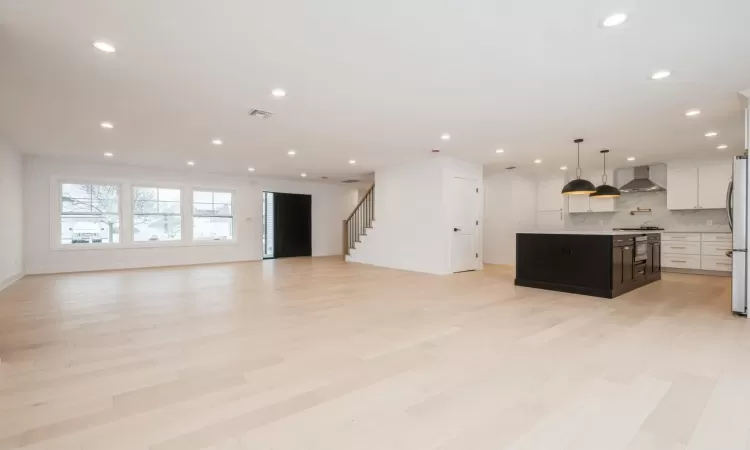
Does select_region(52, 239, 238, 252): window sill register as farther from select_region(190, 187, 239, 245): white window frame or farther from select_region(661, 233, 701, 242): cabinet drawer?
select_region(661, 233, 701, 242): cabinet drawer

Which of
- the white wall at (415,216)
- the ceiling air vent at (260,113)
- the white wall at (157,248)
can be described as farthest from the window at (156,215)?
the ceiling air vent at (260,113)

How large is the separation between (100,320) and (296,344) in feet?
8.01

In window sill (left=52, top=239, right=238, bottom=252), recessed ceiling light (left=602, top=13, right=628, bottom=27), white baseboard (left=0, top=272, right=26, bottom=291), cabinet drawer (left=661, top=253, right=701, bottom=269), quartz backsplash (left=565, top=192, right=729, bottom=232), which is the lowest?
white baseboard (left=0, top=272, right=26, bottom=291)

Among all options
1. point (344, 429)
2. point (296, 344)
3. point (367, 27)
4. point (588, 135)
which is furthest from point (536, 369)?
point (588, 135)

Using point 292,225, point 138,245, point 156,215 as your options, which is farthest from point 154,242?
point 292,225

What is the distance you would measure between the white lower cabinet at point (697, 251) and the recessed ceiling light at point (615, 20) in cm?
738

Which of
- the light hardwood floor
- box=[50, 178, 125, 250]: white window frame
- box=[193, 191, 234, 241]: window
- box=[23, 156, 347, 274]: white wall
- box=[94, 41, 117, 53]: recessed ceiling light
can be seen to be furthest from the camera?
box=[193, 191, 234, 241]: window

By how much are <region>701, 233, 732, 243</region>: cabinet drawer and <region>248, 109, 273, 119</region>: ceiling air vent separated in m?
9.12

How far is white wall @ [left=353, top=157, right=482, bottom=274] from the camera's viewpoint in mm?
7348

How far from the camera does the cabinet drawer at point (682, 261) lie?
7543 mm

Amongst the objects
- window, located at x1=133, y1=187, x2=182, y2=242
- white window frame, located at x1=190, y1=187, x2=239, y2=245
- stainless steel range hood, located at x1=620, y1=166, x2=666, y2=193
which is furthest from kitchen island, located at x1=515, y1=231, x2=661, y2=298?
window, located at x1=133, y1=187, x2=182, y2=242

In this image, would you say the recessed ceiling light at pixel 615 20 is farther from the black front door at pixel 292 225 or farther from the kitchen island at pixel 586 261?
the black front door at pixel 292 225

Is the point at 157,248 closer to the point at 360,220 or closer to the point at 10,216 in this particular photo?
the point at 10,216

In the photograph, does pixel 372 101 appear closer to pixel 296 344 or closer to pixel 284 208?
pixel 296 344
